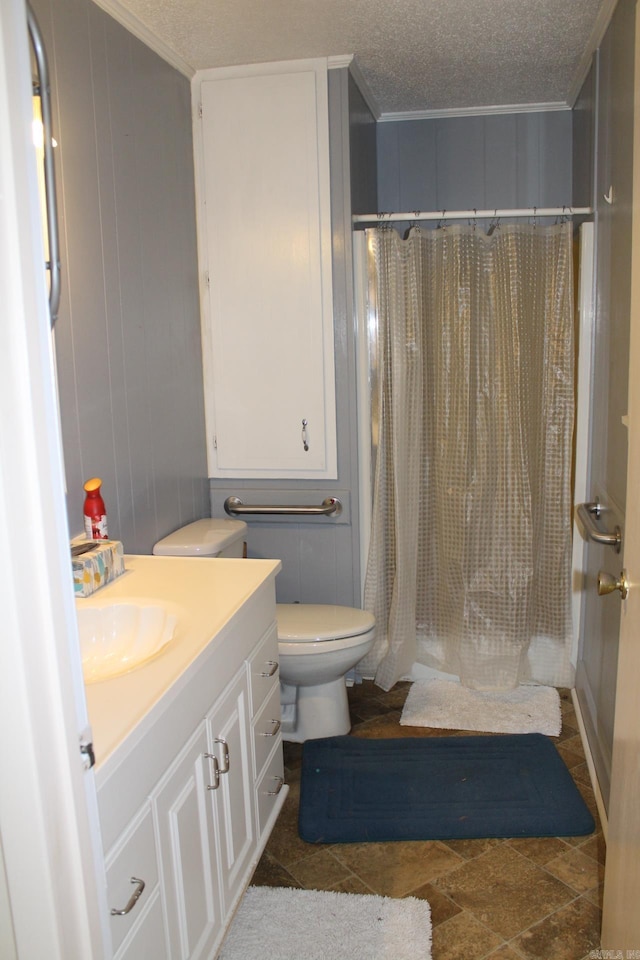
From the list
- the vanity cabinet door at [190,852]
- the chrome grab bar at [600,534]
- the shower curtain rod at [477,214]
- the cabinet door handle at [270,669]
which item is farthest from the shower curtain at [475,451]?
the vanity cabinet door at [190,852]

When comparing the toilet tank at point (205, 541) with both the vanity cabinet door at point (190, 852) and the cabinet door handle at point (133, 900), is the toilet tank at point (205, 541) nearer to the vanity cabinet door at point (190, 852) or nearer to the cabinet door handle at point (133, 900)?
the vanity cabinet door at point (190, 852)

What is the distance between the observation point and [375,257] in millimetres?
2949

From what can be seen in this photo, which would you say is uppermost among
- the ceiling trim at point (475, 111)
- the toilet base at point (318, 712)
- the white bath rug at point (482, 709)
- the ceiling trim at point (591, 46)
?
the ceiling trim at point (475, 111)

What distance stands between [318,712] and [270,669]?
0.71 metres

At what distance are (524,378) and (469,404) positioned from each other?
0.70 feet

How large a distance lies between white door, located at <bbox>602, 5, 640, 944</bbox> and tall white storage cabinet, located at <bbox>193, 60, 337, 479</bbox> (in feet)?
5.21

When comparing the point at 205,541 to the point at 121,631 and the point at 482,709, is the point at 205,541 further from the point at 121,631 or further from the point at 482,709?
the point at 482,709

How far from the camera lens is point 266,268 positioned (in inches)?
115

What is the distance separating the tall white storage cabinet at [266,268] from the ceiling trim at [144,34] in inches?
4.6

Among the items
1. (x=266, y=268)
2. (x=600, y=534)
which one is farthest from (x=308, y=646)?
(x=266, y=268)

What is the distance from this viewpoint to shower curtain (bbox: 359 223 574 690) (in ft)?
9.43

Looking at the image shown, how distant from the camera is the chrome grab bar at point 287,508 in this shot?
3.03m

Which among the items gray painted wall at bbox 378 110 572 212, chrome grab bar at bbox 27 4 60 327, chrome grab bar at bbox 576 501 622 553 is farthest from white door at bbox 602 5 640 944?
gray painted wall at bbox 378 110 572 212

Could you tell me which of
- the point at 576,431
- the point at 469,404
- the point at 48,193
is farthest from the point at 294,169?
the point at 48,193
